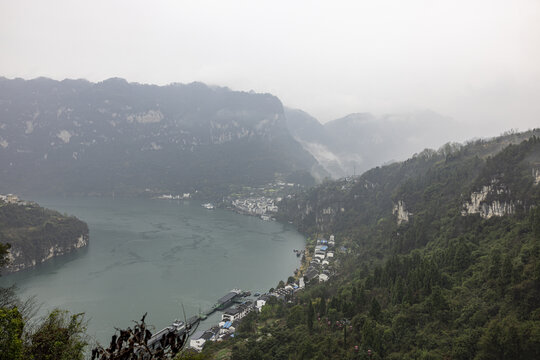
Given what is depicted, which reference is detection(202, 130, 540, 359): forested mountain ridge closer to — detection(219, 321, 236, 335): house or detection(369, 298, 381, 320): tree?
detection(369, 298, 381, 320): tree

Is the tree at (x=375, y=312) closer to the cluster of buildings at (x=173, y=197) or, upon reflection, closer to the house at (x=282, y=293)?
the house at (x=282, y=293)

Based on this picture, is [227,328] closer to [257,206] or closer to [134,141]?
[257,206]

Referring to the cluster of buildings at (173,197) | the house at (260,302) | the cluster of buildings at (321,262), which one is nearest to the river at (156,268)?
the cluster of buildings at (321,262)

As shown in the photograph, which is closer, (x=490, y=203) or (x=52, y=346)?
(x=52, y=346)

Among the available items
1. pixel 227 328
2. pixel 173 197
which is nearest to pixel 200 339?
pixel 227 328

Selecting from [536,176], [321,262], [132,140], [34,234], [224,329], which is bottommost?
[321,262]

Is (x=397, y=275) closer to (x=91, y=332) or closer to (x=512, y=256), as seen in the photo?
(x=512, y=256)

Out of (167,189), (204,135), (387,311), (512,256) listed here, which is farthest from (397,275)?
(204,135)

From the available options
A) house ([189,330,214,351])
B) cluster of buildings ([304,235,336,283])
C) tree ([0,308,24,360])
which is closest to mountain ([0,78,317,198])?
cluster of buildings ([304,235,336,283])
